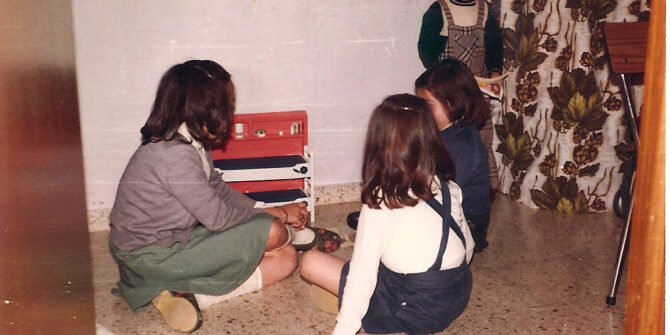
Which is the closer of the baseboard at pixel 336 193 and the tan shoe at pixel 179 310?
the tan shoe at pixel 179 310

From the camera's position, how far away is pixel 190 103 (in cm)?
162

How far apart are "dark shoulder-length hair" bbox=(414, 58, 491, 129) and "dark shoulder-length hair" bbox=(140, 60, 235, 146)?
627mm

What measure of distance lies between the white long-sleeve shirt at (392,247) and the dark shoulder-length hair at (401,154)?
1.2 inches

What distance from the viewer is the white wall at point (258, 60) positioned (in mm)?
2160

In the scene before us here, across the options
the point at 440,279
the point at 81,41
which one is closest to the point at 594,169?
the point at 440,279

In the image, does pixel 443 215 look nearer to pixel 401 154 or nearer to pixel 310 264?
pixel 401 154

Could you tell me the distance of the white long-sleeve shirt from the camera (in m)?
1.31

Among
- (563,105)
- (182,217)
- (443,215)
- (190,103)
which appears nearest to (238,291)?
(182,217)

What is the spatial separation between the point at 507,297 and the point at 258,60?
119cm

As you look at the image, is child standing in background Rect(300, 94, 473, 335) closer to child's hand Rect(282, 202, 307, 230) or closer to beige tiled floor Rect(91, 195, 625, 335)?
beige tiled floor Rect(91, 195, 625, 335)

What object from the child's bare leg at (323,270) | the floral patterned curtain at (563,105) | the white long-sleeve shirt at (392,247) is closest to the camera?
the white long-sleeve shirt at (392,247)

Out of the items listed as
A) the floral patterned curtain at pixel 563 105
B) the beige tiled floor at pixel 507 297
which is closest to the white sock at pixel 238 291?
the beige tiled floor at pixel 507 297

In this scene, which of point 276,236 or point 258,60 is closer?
point 276,236

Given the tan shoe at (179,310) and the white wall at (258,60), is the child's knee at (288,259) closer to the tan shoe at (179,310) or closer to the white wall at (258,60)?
the tan shoe at (179,310)
